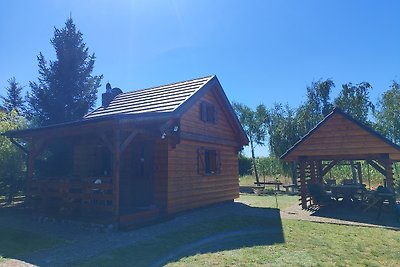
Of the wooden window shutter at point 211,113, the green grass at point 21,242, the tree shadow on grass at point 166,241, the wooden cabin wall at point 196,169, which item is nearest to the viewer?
the tree shadow on grass at point 166,241

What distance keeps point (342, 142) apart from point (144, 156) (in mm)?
8002

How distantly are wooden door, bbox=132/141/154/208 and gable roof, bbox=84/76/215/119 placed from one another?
59.5 inches

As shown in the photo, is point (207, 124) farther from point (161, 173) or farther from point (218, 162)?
point (161, 173)

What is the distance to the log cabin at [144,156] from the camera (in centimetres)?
891

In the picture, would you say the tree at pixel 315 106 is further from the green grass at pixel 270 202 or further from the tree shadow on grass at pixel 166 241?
the tree shadow on grass at pixel 166 241

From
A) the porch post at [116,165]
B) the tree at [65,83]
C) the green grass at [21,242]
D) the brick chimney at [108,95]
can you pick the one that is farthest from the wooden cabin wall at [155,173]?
the tree at [65,83]

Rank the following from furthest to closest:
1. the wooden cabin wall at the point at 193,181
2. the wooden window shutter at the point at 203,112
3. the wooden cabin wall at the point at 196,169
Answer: the wooden window shutter at the point at 203,112
the wooden cabin wall at the point at 196,169
the wooden cabin wall at the point at 193,181

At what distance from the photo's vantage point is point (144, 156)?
11672mm

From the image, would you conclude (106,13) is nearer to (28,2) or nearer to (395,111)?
(28,2)

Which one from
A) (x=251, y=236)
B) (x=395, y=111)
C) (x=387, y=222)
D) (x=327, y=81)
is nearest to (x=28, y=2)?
(x=251, y=236)

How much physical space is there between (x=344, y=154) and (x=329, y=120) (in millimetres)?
1513

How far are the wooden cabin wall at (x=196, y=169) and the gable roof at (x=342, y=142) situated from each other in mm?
3702

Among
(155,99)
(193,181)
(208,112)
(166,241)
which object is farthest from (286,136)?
(166,241)

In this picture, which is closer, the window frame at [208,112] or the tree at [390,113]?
the window frame at [208,112]
